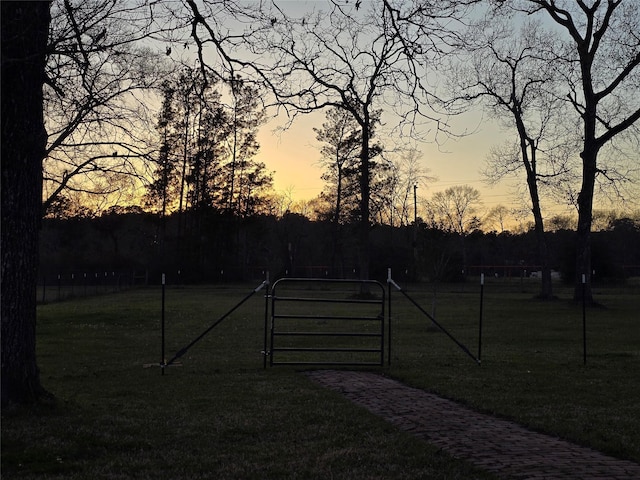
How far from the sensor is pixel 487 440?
6602mm

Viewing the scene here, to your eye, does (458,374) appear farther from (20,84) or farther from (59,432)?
(20,84)

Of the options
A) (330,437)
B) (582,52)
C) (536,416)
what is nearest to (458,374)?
(536,416)

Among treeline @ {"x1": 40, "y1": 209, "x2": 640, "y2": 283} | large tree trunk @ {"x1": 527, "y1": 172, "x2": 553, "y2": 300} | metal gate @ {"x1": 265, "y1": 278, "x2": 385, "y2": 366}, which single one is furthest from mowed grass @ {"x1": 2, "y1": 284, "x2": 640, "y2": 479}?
treeline @ {"x1": 40, "y1": 209, "x2": 640, "y2": 283}

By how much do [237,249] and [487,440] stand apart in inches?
2488

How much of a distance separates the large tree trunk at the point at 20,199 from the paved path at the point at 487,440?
154 inches

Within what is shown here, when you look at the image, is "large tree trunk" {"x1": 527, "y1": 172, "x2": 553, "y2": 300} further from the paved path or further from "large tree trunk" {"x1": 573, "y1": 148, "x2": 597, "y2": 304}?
the paved path

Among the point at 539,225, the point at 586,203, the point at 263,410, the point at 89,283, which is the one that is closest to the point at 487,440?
the point at 263,410

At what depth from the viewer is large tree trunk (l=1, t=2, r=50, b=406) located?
7359 millimetres

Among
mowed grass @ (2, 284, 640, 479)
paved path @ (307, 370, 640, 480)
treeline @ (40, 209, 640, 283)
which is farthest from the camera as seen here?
treeline @ (40, 209, 640, 283)

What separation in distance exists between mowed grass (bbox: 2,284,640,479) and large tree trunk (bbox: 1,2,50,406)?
1.86ft

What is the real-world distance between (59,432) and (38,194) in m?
2.55

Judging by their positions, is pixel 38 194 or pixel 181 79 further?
pixel 181 79

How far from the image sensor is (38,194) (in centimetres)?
760

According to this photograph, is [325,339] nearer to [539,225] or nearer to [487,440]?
[487,440]
